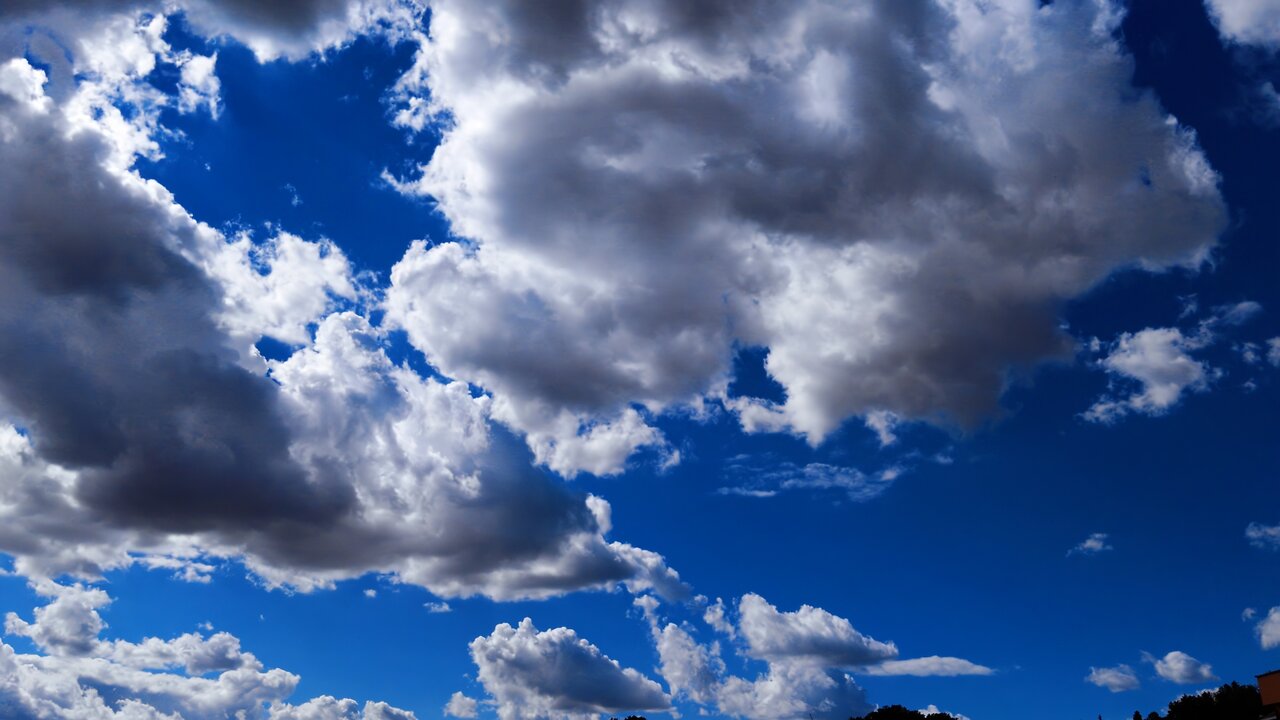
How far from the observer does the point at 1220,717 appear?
609 ft

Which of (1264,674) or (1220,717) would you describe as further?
(1220,717)

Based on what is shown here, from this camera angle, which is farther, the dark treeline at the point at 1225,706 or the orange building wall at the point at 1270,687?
the dark treeline at the point at 1225,706

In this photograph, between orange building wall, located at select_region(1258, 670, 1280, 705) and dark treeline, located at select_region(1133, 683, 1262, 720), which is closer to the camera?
orange building wall, located at select_region(1258, 670, 1280, 705)

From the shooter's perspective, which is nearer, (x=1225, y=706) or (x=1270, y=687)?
(x=1270, y=687)

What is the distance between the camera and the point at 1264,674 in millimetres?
147125

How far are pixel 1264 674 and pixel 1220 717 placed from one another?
4661 centimetres
